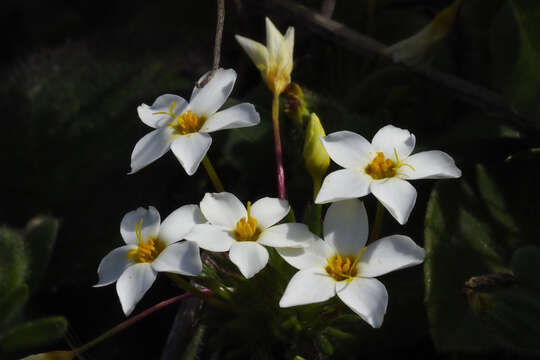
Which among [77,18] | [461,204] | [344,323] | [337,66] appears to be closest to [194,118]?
[344,323]

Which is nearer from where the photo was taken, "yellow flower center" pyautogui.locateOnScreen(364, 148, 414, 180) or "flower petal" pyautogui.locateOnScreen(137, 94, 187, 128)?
"yellow flower center" pyautogui.locateOnScreen(364, 148, 414, 180)

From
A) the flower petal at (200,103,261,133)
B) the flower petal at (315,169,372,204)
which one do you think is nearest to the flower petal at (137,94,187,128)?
the flower petal at (200,103,261,133)

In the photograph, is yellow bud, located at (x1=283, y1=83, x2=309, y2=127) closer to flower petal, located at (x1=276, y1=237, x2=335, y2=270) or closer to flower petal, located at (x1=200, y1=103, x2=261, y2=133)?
flower petal, located at (x1=200, y1=103, x2=261, y2=133)

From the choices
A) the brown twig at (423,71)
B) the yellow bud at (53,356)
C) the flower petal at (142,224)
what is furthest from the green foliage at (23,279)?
the brown twig at (423,71)

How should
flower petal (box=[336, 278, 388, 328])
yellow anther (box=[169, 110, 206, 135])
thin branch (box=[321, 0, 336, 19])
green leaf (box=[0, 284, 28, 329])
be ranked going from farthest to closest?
thin branch (box=[321, 0, 336, 19]) < green leaf (box=[0, 284, 28, 329]) < yellow anther (box=[169, 110, 206, 135]) < flower petal (box=[336, 278, 388, 328])

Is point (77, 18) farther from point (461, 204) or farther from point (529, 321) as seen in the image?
point (529, 321)

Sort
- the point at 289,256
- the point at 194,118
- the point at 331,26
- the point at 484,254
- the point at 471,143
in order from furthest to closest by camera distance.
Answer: the point at 331,26
the point at 471,143
the point at 484,254
the point at 194,118
the point at 289,256

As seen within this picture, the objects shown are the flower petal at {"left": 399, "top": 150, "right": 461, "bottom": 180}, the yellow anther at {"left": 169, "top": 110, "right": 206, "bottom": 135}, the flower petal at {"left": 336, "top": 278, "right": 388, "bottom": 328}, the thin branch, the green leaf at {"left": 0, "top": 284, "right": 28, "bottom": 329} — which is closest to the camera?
the flower petal at {"left": 336, "top": 278, "right": 388, "bottom": 328}
